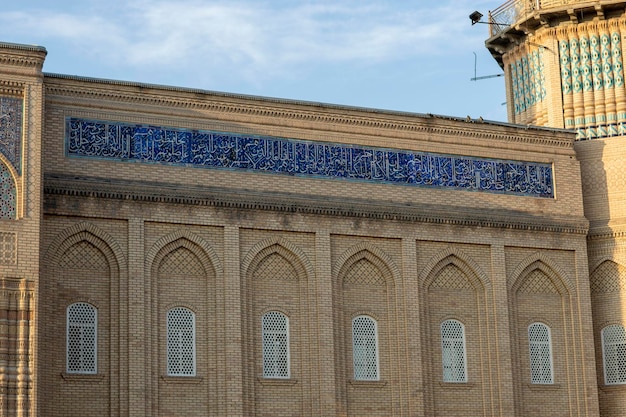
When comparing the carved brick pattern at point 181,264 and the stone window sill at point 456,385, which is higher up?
the carved brick pattern at point 181,264

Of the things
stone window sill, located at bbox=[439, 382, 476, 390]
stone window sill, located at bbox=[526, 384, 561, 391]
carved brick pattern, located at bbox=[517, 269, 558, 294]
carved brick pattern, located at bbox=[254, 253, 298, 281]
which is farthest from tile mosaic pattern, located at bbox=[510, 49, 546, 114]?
Result: carved brick pattern, located at bbox=[254, 253, 298, 281]

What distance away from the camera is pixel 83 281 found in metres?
18.4

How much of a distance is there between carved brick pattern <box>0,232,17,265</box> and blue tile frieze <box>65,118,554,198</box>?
205cm

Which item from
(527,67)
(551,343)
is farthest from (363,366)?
(527,67)

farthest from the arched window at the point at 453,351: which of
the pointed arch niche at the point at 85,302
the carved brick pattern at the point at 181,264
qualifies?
the pointed arch niche at the point at 85,302

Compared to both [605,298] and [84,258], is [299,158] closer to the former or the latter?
[84,258]

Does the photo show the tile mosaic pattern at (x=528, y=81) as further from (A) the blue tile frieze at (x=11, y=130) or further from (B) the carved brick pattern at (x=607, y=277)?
(A) the blue tile frieze at (x=11, y=130)

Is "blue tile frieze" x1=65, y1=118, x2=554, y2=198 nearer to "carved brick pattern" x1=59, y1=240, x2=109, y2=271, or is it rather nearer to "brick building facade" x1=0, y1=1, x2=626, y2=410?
"brick building facade" x1=0, y1=1, x2=626, y2=410

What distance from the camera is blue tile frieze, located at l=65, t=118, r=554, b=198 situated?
19016mm

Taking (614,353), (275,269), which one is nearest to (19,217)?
(275,269)

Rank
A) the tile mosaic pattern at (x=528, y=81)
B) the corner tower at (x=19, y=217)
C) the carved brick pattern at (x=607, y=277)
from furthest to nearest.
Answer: the tile mosaic pattern at (x=528, y=81) → the carved brick pattern at (x=607, y=277) → the corner tower at (x=19, y=217)

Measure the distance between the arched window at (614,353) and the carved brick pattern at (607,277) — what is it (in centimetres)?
64

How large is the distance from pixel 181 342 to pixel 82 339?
4.78ft

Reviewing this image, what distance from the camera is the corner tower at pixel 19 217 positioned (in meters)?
16.5
